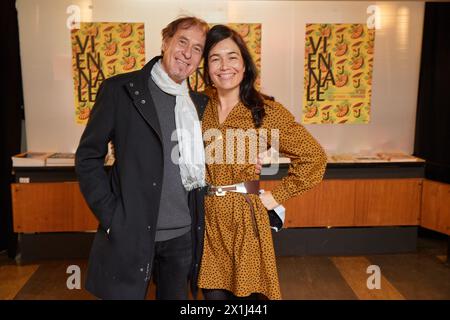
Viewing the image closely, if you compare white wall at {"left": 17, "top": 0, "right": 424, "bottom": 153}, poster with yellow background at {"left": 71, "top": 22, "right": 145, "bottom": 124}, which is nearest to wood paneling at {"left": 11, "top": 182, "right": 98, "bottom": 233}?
white wall at {"left": 17, "top": 0, "right": 424, "bottom": 153}

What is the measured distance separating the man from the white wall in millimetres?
2032

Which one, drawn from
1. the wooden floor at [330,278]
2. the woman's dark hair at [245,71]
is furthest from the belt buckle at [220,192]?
the wooden floor at [330,278]

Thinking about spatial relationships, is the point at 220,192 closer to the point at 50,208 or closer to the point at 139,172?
the point at 139,172

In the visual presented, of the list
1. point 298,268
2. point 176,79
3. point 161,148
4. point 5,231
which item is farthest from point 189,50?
point 5,231

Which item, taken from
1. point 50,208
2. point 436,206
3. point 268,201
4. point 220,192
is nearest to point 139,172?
point 220,192

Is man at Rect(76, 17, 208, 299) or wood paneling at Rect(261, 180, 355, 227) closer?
man at Rect(76, 17, 208, 299)

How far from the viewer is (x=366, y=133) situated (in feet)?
13.3

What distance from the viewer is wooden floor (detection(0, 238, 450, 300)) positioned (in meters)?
3.15

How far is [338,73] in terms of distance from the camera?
12.9 ft

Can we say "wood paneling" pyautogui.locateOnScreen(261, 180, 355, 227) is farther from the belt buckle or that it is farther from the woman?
the belt buckle

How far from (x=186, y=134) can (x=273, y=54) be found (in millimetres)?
2347

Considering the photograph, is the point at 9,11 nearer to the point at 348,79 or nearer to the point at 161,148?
the point at 161,148

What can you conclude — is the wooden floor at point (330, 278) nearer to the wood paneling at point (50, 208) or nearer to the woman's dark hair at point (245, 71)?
the wood paneling at point (50, 208)

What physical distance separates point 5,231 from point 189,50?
303 centimetres
